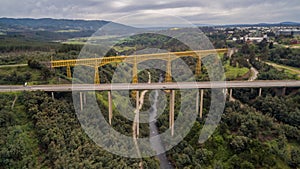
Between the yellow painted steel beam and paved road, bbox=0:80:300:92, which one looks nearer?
paved road, bbox=0:80:300:92

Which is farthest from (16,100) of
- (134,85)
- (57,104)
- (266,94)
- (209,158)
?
(266,94)

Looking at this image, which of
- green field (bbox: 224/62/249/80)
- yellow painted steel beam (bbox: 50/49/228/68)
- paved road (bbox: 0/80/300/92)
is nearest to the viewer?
paved road (bbox: 0/80/300/92)

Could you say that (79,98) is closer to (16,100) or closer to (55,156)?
(16,100)

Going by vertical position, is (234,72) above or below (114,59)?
below

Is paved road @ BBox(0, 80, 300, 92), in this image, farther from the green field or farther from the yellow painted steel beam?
the green field

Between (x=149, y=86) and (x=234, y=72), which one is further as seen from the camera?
(x=234, y=72)

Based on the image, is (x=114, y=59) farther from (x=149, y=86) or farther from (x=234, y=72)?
(x=234, y=72)

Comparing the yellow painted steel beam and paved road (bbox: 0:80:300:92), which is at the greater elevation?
the yellow painted steel beam

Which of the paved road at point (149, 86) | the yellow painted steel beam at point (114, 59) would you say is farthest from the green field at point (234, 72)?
the paved road at point (149, 86)

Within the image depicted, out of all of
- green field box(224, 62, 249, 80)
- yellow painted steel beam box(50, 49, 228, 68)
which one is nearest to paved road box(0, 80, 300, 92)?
yellow painted steel beam box(50, 49, 228, 68)

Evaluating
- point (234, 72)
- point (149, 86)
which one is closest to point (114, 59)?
point (149, 86)

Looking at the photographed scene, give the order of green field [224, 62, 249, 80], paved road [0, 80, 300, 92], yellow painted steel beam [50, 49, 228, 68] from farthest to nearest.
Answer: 1. green field [224, 62, 249, 80]
2. yellow painted steel beam [50, 49, 228, 68]
3. paved road [0, 80, 300, 92]
